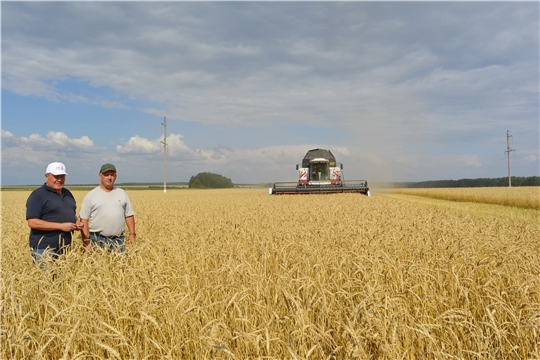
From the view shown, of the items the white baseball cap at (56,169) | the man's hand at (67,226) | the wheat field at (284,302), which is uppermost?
the white baseball cap at (56,169)

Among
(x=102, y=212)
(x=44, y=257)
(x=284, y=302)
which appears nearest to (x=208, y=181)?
(x=102, y=212)

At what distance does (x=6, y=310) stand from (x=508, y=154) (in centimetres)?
6583

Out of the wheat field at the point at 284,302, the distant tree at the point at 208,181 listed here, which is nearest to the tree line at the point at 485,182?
the distant tree at the point at 208,181

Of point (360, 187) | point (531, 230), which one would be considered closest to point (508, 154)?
point (360, 187)

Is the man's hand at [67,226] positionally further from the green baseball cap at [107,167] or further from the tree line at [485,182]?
the tree line at [485,182]

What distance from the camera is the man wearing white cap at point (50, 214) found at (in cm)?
482

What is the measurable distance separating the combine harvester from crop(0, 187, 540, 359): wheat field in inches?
622

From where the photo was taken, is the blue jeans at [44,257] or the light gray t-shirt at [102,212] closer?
the blue jeans at [44,257]

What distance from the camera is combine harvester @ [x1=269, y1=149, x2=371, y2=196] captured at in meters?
22.2

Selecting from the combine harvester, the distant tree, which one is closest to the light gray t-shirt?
the combine harvester

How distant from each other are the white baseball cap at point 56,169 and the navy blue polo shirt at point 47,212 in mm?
267

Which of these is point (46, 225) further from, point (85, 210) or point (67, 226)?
point (85, 210)

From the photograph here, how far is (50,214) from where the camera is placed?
4.96m

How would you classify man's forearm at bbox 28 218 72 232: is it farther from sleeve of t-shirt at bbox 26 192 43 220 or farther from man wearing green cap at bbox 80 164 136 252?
man wearing green cap at bbox 80 164 136 252
